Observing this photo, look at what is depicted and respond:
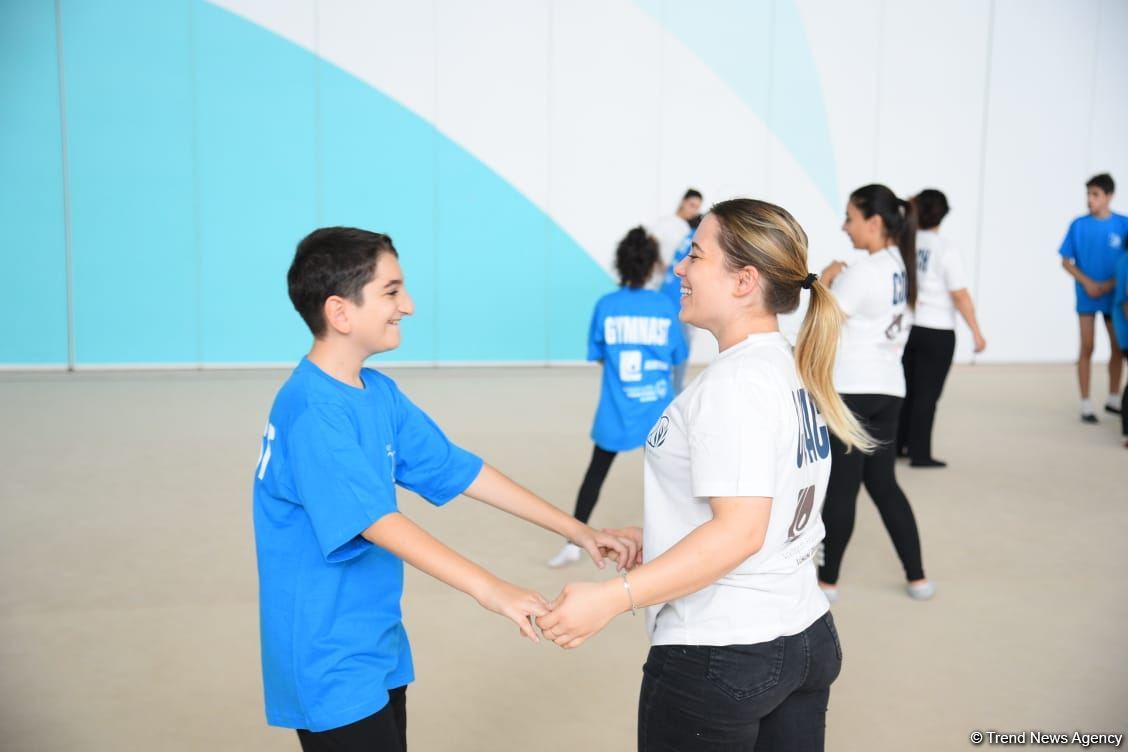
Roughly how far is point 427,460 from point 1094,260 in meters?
6.18

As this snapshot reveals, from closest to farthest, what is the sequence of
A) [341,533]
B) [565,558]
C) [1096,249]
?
[341,533] < [565,558] < [1096,249]

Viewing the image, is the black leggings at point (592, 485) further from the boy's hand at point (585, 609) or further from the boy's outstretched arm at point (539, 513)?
the boy's hand at point (585, 609)

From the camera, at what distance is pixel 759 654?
4.76 feet

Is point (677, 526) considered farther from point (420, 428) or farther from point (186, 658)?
point (186, 658)

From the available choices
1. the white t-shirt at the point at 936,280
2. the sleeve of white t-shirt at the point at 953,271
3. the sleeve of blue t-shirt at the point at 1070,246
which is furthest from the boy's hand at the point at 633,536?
the sleeve of blue t-shirt at the point at 1070,246

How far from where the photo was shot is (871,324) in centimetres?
341

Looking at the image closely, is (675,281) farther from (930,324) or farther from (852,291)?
(852,291)

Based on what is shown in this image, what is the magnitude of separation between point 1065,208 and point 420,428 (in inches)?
385

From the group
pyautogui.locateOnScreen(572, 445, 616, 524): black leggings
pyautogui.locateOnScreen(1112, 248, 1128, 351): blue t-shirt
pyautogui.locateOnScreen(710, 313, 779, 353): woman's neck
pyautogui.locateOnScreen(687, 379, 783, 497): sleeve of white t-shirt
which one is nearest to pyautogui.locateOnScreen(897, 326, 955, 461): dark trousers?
pyautogui.locateOnScreen(1112, 248, 1128, 351): blue t-shirt

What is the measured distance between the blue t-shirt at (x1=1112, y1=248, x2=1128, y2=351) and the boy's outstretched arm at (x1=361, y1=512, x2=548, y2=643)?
5.67 meters

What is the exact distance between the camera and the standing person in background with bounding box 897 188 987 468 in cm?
Answer: 496

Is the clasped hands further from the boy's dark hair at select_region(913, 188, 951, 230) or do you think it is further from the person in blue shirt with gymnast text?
the boy's dark hair at select_region(913, 188, 951, 230)

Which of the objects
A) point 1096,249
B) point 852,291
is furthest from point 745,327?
point 1096,249

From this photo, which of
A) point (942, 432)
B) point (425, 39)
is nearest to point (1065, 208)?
point (942, 432)
